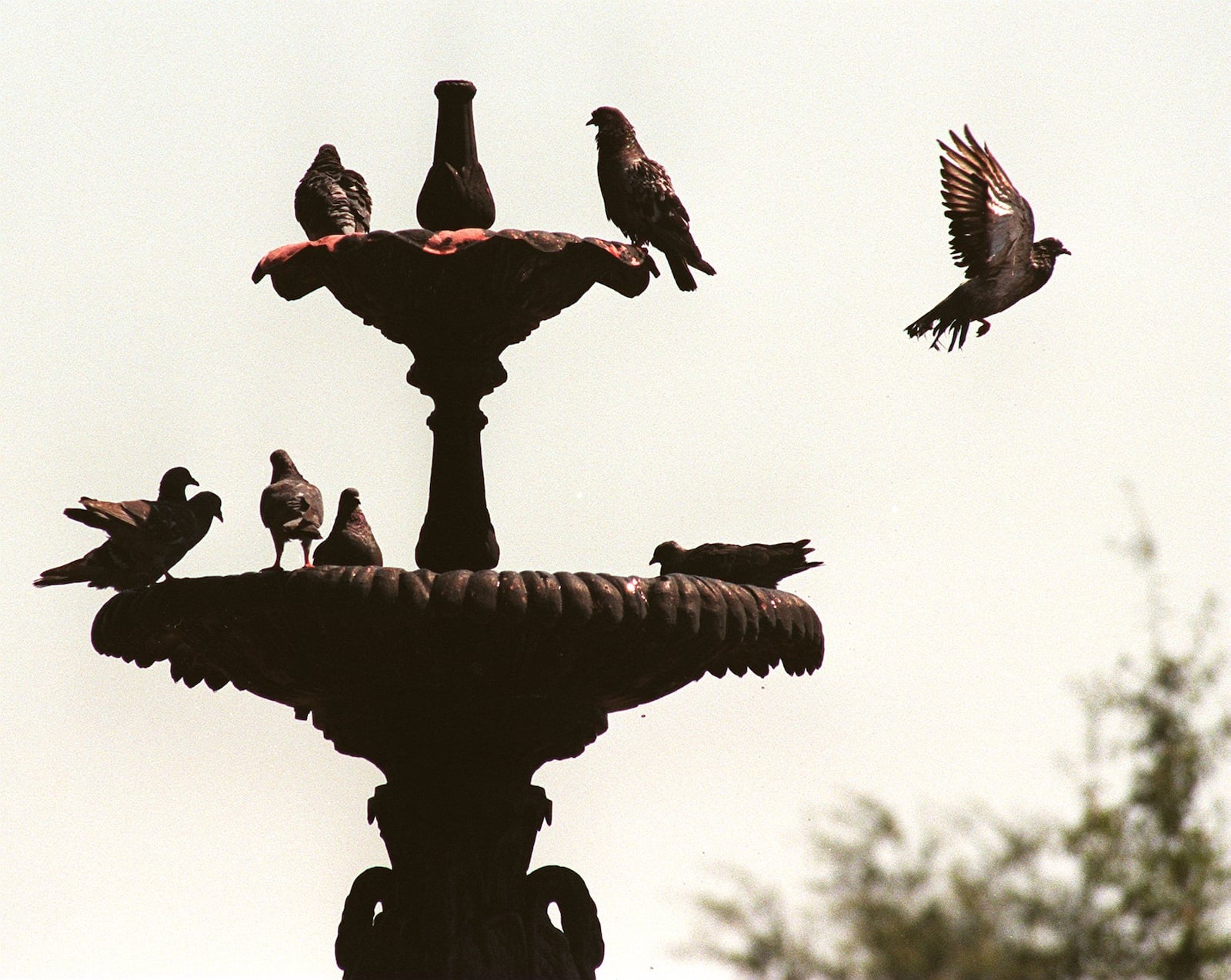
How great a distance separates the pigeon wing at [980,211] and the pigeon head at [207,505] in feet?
9.43

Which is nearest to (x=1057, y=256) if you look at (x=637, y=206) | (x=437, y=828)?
(x=637, y=206)

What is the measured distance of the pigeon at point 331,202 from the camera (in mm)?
5957

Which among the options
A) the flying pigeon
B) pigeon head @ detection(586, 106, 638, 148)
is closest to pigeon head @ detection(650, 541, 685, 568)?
the flying pigeon

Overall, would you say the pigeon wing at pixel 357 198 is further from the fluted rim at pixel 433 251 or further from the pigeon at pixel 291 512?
the pigeon at pixel 291 512

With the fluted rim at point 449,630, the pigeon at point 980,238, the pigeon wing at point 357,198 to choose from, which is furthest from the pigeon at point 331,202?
the pigeon at point 980,238

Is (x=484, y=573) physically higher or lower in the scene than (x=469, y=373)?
lower

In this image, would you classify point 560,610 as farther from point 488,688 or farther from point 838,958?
point 838,958

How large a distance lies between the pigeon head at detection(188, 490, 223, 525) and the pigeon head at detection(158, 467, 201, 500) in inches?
2.8

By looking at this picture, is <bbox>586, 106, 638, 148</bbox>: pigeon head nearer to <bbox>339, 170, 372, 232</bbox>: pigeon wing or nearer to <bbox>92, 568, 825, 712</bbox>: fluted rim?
<bbox>339, 170, 372, 232</bbox>: pigeon wing

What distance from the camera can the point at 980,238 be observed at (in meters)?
5.86

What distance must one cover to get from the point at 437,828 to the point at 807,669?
1.40 meters

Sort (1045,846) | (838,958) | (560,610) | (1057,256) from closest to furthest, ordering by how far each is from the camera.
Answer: (560,610), (1057,256), (838,958), (1045,846)

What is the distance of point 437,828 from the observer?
5504 millimetres

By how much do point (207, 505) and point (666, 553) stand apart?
5.66 ft
